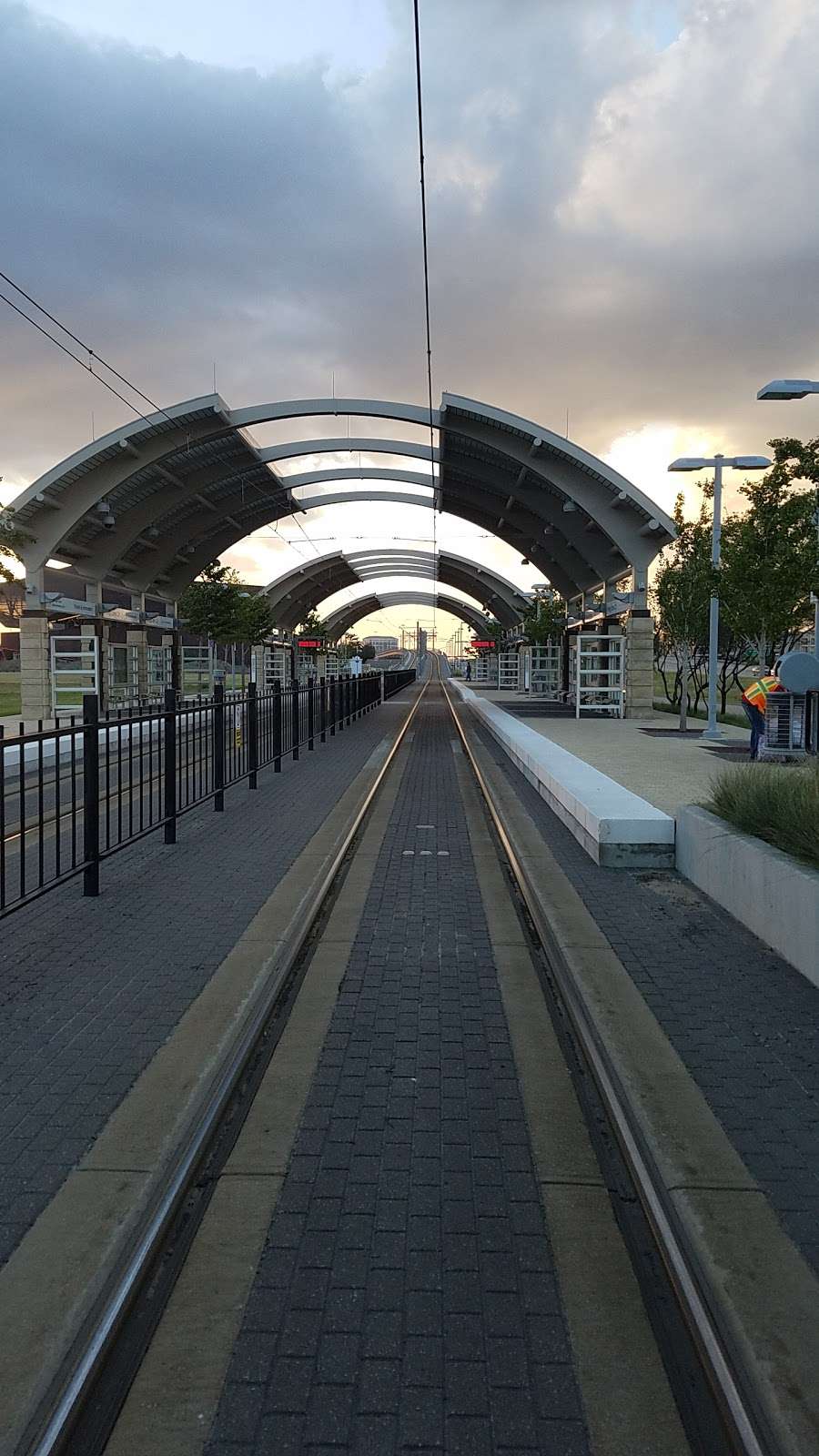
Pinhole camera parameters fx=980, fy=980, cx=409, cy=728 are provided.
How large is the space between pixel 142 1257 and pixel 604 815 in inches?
250

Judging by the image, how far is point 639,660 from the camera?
95.1ft

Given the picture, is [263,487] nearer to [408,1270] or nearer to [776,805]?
[776,805]

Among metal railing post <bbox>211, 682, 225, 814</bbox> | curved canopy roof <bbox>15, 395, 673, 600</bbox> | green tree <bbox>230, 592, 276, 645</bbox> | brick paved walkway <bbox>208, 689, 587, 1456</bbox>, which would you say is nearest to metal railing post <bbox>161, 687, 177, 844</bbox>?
metal railing post <bbox>211, 682, 225, 814</bbox>

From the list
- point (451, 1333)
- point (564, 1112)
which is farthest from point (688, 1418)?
point (564, 1112)

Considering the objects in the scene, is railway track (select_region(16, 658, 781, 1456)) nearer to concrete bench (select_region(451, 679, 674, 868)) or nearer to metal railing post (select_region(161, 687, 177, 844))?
concrete bench (select_region(451, 679, 674, 868))

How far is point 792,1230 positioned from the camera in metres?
2.90

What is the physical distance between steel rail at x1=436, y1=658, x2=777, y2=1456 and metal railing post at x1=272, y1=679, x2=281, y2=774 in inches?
417

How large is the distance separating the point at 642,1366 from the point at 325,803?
1006cm

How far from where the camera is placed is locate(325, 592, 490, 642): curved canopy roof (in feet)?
331

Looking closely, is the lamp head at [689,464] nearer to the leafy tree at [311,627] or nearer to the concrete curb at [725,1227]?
the concrete curb at [725,1227]

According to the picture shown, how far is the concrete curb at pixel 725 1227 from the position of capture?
90.3 inches

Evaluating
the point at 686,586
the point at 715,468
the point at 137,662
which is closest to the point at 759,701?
the point at 715,468

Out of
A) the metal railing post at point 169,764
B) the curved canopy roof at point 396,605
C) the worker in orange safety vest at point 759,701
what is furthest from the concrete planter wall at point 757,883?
the curved canopy roof at point 396,605

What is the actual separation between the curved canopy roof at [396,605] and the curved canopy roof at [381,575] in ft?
58.7
